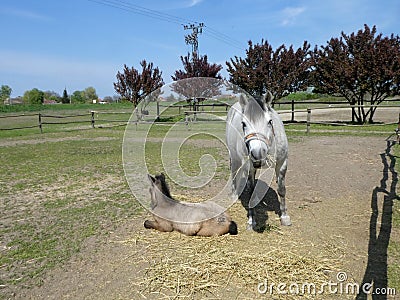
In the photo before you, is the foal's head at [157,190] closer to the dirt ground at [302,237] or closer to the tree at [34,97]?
the dirt ground at [302,237]

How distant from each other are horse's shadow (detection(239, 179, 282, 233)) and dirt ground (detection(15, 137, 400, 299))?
0.13m

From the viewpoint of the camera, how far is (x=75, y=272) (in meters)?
2.90

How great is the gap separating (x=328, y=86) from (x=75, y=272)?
17.9 meters

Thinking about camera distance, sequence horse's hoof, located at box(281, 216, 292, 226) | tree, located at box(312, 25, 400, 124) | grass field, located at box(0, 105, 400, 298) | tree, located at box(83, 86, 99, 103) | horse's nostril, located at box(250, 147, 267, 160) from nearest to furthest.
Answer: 1. horse's nostril, located at box(250, 147, 267, 160)
2. grass field, located at box(0, 105, 400, 298)
3. horse's hoof, located at box(281, 216, 292, 226)
4. tree, located at box(312, 25, 400, 124)
5. tree, located at box(83, 86, 99, 103)

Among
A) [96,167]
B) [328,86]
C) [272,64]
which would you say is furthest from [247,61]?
[96,167]

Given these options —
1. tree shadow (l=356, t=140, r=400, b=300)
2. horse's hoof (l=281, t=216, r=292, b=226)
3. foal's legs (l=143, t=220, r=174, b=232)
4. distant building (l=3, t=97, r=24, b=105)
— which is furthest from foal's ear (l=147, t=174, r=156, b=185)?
distant building (l=3, t=97, r=24, b=105)

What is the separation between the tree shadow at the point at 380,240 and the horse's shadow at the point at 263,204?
1.17 meters

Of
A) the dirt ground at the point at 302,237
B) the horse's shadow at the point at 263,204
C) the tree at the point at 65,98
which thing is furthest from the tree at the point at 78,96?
the dirt ground at the point at 302,237

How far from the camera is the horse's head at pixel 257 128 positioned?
283 cm

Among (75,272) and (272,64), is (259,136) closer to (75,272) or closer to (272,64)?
(75,272)

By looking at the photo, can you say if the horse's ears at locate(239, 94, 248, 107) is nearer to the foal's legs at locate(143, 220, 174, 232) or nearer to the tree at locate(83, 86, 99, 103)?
the foal's legs at locate(143, 220, 174, 232)

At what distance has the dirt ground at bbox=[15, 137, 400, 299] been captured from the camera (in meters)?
2.65

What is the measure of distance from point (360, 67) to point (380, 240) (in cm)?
1587

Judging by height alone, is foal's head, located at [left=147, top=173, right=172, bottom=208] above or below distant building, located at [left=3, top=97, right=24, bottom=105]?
below
